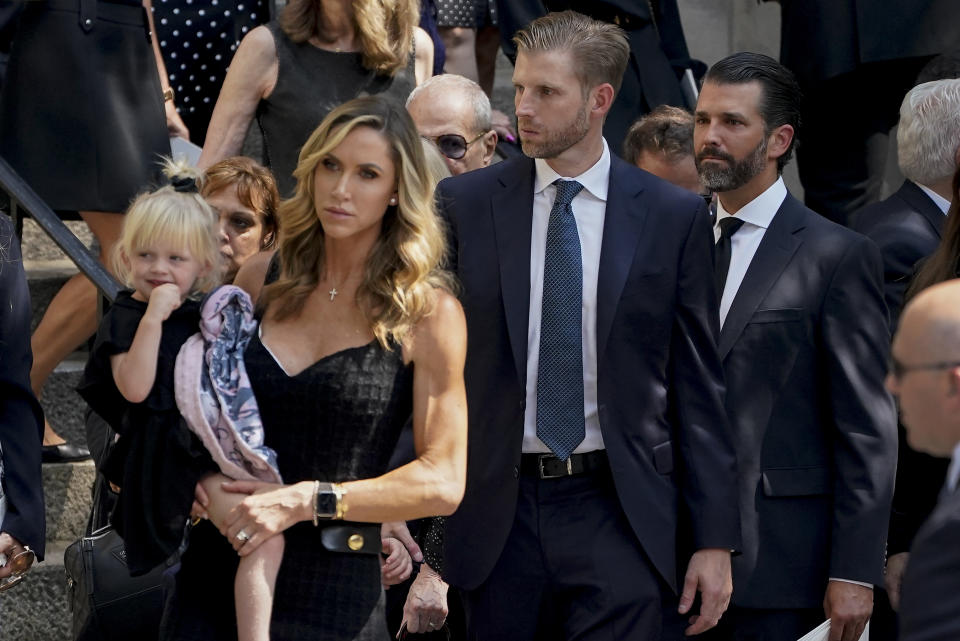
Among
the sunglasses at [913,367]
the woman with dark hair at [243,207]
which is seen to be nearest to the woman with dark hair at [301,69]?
the woman with dark hair at [243,207]

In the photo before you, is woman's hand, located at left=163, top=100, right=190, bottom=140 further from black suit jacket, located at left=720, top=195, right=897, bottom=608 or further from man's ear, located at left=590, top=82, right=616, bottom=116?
black suit jacket, located at left=720, top=195, right=897, bottom=608

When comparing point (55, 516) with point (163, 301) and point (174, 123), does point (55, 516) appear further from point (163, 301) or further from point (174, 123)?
point (163, 301)

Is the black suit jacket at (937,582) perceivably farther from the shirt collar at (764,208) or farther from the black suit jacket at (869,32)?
the black suit jacket at (869,32)

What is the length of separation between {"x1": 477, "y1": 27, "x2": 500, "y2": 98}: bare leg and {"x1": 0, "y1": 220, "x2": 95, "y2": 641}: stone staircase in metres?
2.19

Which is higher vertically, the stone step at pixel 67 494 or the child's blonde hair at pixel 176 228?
the child's blonde hair at pixel 176 228

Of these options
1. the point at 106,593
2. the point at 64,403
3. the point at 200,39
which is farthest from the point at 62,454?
the point at 200,39

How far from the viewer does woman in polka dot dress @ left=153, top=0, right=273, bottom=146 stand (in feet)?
21.4

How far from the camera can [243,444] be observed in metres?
3.55

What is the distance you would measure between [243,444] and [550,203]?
120 cm

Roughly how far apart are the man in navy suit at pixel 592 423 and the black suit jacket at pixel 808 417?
0.27 meters

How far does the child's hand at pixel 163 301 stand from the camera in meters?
3.61

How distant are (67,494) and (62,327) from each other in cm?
60

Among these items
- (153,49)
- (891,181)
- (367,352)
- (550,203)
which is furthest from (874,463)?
(891,181)

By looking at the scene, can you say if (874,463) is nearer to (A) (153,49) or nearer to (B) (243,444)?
(B) (243,444)
